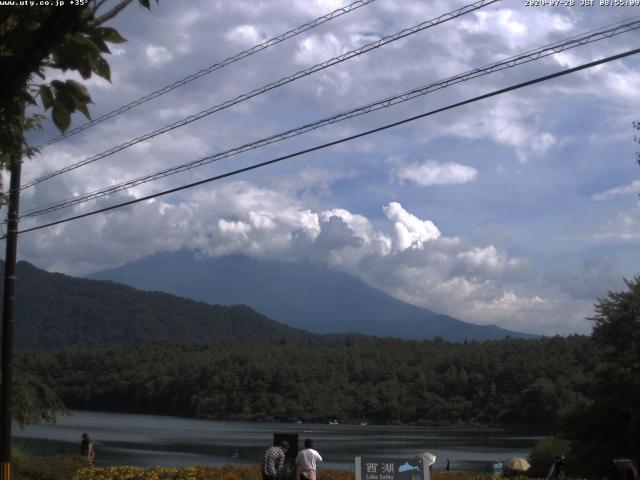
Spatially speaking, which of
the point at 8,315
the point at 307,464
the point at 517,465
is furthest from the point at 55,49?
the point at 517,465

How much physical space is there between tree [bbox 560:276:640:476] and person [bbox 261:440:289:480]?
1532cm

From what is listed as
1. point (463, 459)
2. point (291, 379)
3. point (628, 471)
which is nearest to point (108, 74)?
point (628, 471)

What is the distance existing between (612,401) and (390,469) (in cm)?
1833

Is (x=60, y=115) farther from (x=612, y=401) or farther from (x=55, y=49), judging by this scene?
(x=612, y=401)

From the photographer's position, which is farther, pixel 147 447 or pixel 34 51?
pixel 147 447

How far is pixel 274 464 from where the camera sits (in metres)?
18.5

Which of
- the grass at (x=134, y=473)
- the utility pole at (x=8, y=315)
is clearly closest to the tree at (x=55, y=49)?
the utility pole at (x=8, y=315)

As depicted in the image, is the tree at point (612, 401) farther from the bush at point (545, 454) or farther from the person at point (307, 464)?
the person at point (307, 464)

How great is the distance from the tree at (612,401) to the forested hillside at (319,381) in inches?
2712

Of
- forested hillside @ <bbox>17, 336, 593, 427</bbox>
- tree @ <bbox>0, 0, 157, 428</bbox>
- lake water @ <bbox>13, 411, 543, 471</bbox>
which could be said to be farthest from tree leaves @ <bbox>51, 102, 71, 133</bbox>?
forested hillside @ <bbox>17, 336, 593, 427</bbox>

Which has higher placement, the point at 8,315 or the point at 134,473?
the point at 8,315

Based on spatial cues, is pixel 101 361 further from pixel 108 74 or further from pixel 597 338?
pixel 108 74

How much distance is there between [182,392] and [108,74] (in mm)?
129767

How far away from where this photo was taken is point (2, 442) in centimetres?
1839
